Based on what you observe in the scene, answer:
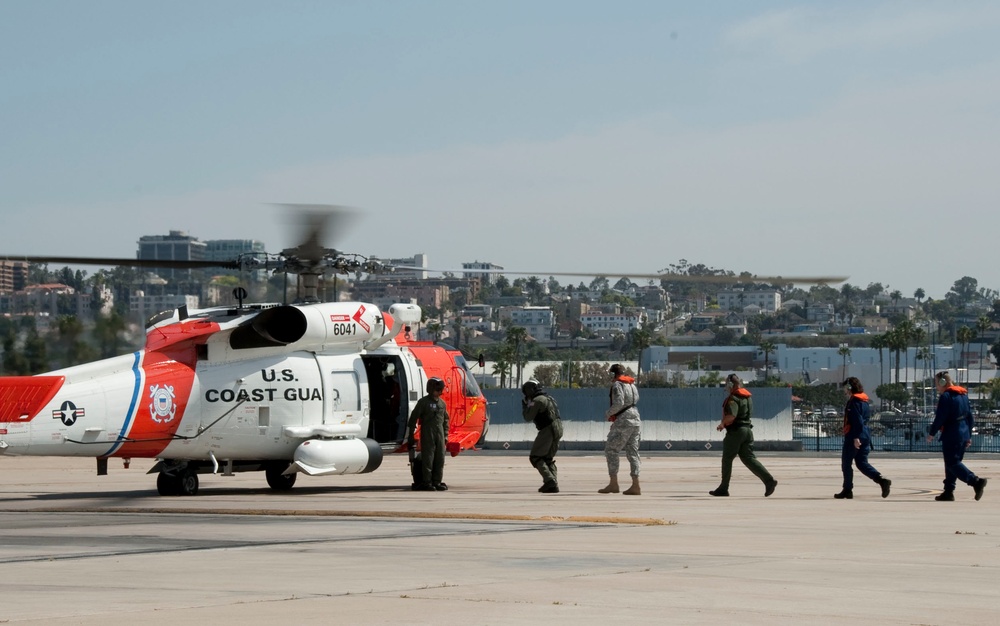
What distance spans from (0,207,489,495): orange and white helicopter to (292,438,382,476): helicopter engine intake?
0.02 meters

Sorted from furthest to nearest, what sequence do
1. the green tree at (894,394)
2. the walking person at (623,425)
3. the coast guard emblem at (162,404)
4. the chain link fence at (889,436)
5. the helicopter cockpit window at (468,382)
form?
the green tree at (894,394), the chain link fence at (889,436), the helicopter cockpit window at (468,382), the walking person at (623,425), the coast guard emblem at (162,404)

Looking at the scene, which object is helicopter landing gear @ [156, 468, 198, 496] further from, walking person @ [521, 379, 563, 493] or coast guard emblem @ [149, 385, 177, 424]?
walking person @ [521, 379, 563, 493]

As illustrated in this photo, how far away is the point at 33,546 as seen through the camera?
1188 centimetres

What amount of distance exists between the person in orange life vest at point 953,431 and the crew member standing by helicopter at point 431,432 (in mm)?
7065

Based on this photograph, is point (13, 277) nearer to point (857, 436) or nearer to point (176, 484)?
point (176, 484)

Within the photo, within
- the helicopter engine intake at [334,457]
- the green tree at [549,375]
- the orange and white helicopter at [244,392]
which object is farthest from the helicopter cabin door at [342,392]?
the green tree at [549,375]

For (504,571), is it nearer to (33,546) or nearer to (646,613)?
(646,613)

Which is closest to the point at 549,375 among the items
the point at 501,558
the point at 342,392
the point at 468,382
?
the point at 468,382

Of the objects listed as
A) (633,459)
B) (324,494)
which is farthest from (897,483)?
(324,494)

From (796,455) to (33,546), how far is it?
96.0ft

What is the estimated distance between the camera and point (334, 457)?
20.1 metres

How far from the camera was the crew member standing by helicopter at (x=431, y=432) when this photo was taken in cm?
2056

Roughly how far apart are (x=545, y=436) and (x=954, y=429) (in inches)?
223

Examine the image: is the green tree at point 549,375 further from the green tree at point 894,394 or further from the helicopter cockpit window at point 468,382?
the helicopter cockpit window at point 468,382
